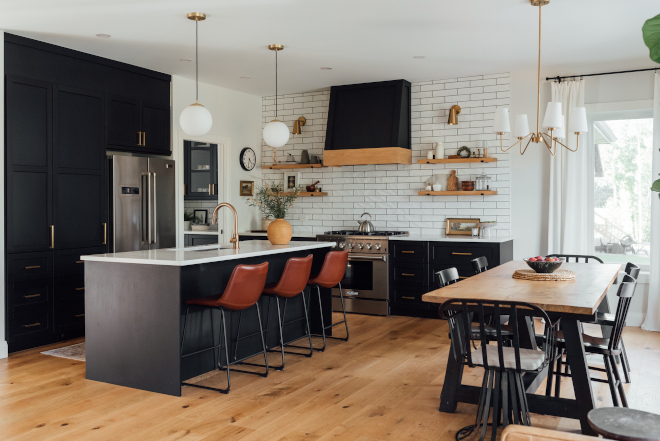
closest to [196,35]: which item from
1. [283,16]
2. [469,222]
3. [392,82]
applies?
[283,16]

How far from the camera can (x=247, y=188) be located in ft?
25.5

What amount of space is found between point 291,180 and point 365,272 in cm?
182

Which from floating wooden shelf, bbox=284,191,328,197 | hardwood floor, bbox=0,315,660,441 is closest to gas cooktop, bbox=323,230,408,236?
floating wooden shelf, bbox=284,191,328,197

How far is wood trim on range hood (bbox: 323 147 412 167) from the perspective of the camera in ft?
22.0

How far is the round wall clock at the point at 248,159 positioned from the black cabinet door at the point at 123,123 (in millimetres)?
1725

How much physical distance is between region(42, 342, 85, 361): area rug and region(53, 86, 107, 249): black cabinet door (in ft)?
3.03

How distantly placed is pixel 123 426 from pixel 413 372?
2.09m

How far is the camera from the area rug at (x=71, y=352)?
4824 mm

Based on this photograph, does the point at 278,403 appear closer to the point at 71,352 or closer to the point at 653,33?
the point at 71,352

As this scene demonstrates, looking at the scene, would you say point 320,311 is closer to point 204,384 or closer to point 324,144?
point 204,384

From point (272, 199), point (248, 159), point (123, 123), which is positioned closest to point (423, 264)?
point (272, 199)

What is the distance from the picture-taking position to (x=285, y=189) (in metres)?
7.88

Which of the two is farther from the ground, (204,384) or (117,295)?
(117,295)

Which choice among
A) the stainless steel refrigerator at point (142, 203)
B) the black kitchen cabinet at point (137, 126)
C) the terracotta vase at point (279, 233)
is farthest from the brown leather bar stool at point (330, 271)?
the black kitchen cabinet at point (137, 126)
